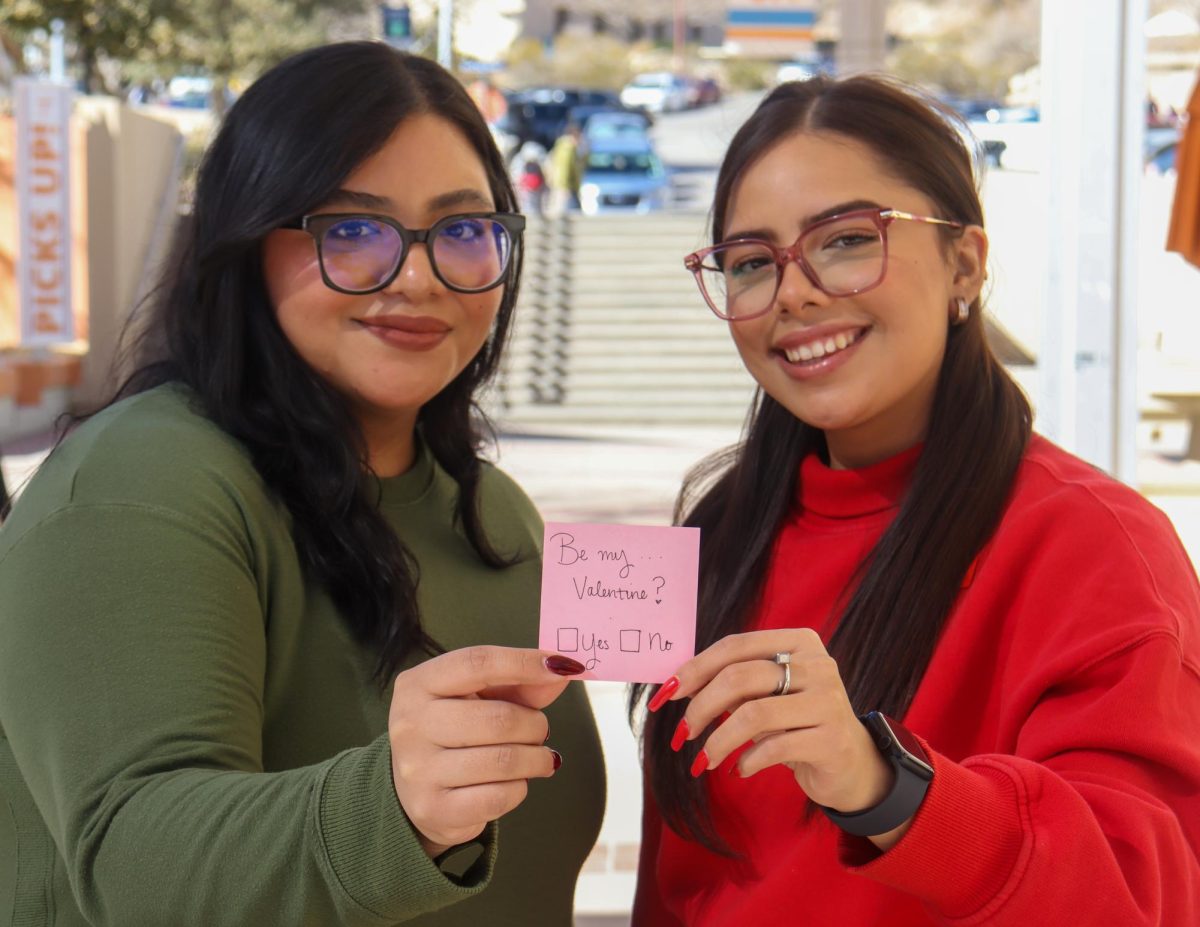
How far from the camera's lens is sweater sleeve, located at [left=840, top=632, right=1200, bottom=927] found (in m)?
1.35

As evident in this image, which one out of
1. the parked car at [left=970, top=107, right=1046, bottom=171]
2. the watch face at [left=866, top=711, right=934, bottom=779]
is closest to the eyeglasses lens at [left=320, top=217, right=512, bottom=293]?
the watch face at [left=866, top=711, right=934, bottom=779]

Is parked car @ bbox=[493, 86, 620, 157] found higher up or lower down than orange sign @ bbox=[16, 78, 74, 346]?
higher up

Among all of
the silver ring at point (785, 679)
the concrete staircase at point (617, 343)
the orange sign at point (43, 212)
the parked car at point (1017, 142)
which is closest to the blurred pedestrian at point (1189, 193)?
the parked car at point (1017, 142)

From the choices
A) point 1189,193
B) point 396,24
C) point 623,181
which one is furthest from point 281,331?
point 623,181

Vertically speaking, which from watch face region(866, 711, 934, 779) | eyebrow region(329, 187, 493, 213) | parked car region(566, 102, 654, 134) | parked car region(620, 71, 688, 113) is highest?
parked car region(620, 71, 688, 113)

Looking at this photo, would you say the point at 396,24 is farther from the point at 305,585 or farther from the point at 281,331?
the point at 305,585

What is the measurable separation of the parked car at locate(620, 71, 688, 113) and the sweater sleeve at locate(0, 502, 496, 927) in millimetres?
47796

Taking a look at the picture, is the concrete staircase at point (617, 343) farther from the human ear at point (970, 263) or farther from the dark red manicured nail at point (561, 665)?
the dark red manicured nail at point (561, 665)

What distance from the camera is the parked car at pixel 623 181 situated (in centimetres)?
2564

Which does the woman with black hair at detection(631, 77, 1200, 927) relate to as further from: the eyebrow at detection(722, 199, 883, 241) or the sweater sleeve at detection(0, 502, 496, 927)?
the sweater sleeve at detection(0, 502, 496, 927)

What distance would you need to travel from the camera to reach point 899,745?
Answer: 134cm

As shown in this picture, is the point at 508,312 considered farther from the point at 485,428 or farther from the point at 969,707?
the point at 969,707

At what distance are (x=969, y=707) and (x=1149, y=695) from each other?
0.24 metres

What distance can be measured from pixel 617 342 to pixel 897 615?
14.3 metres
